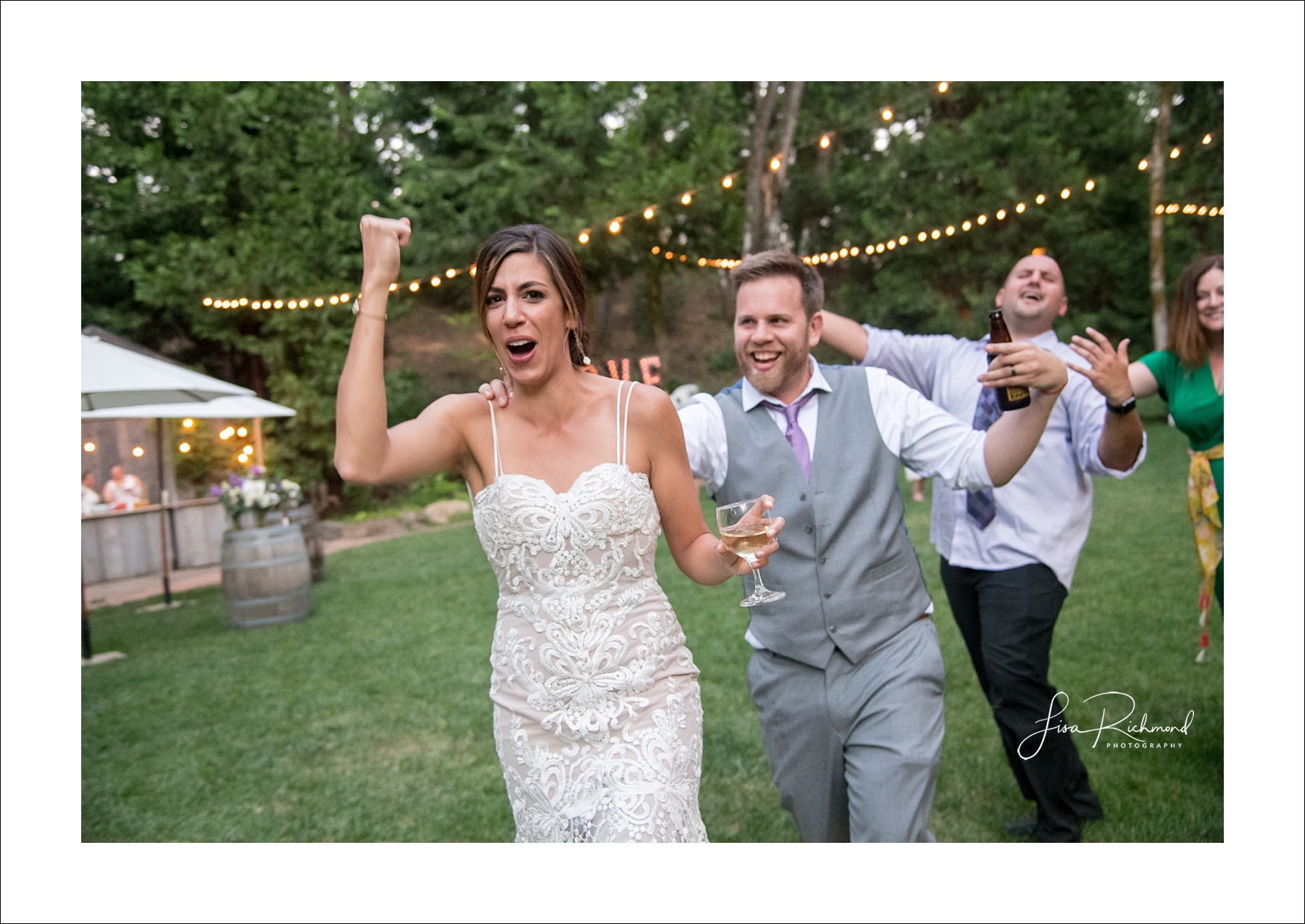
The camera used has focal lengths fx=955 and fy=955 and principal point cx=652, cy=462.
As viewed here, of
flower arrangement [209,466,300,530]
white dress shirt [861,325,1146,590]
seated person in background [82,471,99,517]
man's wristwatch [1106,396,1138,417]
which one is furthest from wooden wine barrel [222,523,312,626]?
man's wristwatch [1106,396,1138,417]

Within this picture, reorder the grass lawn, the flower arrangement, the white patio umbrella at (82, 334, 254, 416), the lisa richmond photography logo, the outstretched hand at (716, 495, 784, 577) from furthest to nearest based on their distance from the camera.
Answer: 1. the flower arrangement
2. the white patio umbrella at (82, 334, 254, 416)
3. the lisa richmond photography logo
4. the grass lawn
5. the outstretched hand at (716, 495, 784, 577)

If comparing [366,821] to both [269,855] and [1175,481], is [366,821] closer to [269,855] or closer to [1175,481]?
[269,855]

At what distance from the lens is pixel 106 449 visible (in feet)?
32.1

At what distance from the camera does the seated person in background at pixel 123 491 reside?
931cm

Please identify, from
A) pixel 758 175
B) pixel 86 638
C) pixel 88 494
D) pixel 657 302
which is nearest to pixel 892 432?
pixel 86 638

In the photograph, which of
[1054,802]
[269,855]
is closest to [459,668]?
[269,855]

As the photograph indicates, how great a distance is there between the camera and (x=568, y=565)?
2.04m

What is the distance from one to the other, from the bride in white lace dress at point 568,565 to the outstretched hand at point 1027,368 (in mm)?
635

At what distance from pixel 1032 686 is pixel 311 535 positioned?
20.6 feet

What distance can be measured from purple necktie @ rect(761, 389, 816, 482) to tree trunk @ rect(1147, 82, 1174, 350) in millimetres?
5505

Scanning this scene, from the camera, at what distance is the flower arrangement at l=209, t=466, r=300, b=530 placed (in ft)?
21.7

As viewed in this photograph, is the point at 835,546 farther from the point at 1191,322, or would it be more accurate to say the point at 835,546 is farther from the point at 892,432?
the point at 1191,322

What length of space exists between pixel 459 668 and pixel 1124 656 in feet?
11.9

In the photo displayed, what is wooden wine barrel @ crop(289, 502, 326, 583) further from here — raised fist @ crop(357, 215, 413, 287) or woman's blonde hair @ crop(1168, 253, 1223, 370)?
woman's blonde hair @ crop(1168, 253, 1223, 370)
